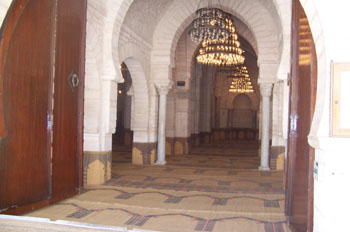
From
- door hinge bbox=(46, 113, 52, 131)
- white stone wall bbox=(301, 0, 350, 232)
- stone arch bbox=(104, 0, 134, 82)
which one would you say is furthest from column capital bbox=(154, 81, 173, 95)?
white stone wall bbox=(301, 0, 350, 232)

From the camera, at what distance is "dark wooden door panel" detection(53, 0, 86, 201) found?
5055 mm

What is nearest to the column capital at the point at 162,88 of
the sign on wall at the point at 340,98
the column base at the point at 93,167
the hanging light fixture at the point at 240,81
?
the column base at the point at 93,167

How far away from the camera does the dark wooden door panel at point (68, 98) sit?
505 cm

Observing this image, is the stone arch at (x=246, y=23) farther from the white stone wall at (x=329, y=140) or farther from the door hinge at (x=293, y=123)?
the white stone wall at (x=329, y=140)

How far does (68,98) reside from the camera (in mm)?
5359

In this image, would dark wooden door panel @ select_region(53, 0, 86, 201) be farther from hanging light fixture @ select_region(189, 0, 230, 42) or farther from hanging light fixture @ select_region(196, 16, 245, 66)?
hanging light fixture @ select_region(196, 16, 245, 66)

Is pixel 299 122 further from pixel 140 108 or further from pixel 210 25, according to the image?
pixel 140 108

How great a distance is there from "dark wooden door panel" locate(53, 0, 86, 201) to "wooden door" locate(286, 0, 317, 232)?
3169 millimetres

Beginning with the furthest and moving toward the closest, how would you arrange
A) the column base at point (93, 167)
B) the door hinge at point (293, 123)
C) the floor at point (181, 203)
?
1. the column base at point (93, 167)
2. the floor at point (181, 203)
3. the door hinge at point (293, 123)

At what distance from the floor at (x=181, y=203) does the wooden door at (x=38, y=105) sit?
14.6 inches

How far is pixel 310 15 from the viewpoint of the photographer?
2.58 meters

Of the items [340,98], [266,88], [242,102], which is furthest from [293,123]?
[242,102]

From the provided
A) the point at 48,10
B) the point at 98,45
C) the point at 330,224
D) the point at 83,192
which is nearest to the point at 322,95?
the point at 330,224

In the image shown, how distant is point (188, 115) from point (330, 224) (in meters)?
10.7
